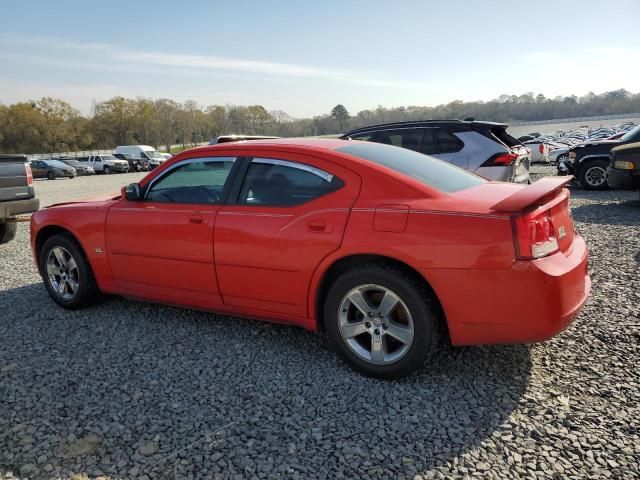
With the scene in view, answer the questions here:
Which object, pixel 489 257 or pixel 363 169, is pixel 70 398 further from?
pixel 489 257

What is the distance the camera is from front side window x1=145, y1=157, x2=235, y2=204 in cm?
364

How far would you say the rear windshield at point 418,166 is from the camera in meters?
3.16

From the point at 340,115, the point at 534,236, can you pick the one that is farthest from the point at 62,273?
the point at 340,115

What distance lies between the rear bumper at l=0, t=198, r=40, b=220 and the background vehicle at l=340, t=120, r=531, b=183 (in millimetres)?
5208

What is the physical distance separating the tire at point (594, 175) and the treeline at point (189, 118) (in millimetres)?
87077

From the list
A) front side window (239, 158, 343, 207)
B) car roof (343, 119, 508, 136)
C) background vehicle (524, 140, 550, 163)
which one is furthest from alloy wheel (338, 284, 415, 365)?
background vehicle (524, 140, 550, 163)

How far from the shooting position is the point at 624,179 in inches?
350

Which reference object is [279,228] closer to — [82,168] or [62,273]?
[62,273]

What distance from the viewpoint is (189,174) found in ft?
12.7

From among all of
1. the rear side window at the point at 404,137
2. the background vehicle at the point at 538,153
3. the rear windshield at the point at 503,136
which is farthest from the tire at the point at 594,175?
the background vehicle at the point at 538,153

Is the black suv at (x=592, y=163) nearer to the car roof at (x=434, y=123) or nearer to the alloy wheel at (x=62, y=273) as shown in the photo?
the car roof at (x=434, y=123)

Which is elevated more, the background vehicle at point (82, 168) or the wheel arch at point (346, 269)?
the background vehicle at point (82, 168)

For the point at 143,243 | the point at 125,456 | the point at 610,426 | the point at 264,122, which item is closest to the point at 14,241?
the point at 143,243

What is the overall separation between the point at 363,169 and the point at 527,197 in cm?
101
